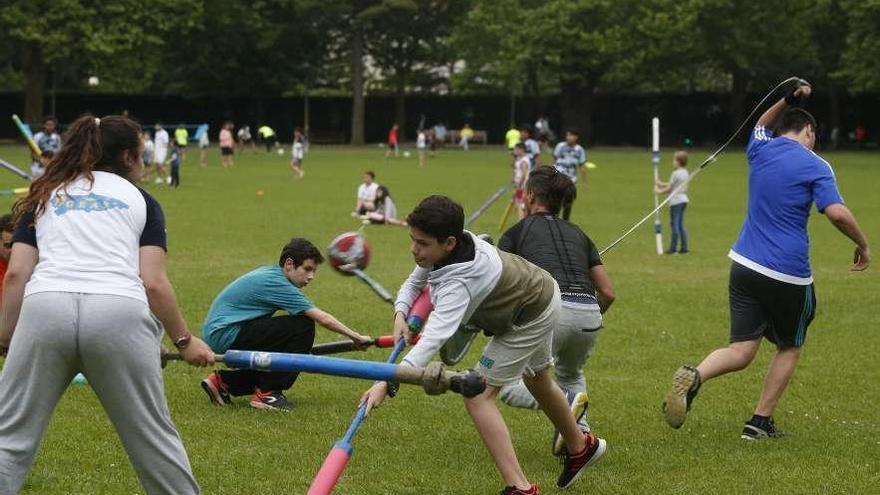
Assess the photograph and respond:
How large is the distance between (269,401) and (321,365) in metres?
4.34

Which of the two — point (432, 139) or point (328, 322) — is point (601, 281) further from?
point (432, 139)

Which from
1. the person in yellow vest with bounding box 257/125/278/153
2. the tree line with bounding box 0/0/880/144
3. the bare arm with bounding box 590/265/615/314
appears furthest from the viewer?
the tree line with bounding box 0/0/880/144

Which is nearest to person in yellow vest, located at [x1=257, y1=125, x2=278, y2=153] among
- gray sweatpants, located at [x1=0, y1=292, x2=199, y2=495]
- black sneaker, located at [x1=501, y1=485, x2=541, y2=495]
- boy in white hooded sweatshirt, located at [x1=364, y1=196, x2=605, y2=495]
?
boy in white hooded sweatshirt, located at [x1=364, y1=196, x2=605, y2=495]

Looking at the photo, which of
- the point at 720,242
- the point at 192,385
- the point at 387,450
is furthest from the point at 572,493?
the point at 720,242

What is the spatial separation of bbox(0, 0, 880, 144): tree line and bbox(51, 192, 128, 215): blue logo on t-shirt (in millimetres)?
59024

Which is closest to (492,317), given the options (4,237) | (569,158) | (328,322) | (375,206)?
(328,322)

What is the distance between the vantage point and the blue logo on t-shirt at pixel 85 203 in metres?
5.29

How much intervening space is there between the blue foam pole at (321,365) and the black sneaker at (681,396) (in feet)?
10.8

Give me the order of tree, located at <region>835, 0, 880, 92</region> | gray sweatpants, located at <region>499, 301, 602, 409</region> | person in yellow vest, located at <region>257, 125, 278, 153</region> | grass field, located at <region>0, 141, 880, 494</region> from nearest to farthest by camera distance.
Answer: grass field, located at <region>0, 141, 880, 494</region> → gray sweatpants, located at <region>499, 301, 602, 409</region> → tree, located at <region>835, 0, 880, 92</region> → person in yellow vest, located at <region>257, 125, 278, 153</region>

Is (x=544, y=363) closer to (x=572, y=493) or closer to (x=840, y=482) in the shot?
(x=572, y=493)

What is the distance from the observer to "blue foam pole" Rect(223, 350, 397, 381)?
509 cm

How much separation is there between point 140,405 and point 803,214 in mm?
4838

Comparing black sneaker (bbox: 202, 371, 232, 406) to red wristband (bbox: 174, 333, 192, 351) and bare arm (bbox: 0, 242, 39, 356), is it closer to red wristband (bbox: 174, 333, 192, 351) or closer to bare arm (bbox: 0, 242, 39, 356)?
red wristband (bbox: 174, 333, 192, 351)

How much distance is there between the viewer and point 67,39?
62.9 metres
